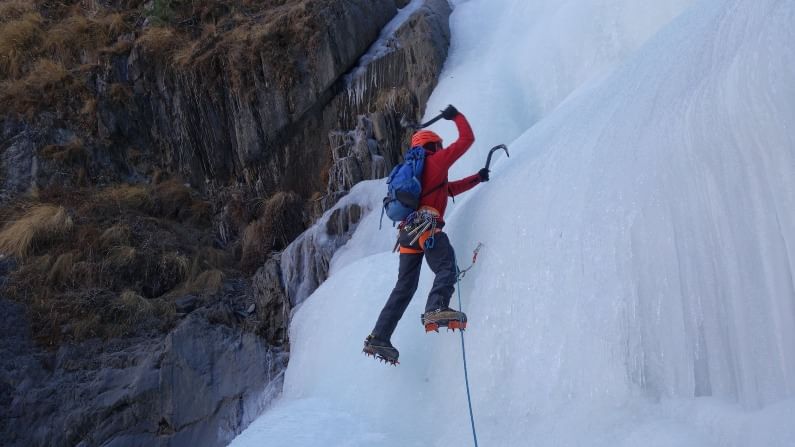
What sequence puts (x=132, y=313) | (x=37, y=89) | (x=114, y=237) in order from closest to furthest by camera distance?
(x=132, y=313)
(x=114, y=237)
(x=37, y=89)

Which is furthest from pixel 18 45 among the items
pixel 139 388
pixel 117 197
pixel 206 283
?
pixel 139 388

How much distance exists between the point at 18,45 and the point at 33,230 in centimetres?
450

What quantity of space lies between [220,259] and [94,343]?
6.70 ft

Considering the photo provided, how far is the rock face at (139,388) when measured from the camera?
6027 millimetres

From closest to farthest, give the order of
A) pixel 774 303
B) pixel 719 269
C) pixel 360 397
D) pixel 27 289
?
1. pixel 774 303
2. pixel 719 269
3. pixel 360 397
4. pixel 27 289

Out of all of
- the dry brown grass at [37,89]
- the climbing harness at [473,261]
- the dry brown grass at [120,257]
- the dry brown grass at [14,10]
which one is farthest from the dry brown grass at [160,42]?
the climbing harness at [473,261]

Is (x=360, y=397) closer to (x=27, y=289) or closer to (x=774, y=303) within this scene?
→ (x=774, y=303)

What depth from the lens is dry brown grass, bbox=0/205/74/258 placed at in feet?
25.0

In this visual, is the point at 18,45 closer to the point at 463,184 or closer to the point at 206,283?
the point at 206,283

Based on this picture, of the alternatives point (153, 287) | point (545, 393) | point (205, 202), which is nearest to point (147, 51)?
point (205, 202)

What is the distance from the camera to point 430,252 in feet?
11.5

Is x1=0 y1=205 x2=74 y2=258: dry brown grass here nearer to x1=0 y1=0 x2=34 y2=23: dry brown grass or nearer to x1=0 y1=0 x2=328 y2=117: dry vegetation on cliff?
x1=0 y1=0 x2=328 y2=117: dry vegetation on cliff

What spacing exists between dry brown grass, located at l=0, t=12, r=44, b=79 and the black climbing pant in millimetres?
9355

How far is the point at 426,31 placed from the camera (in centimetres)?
832
